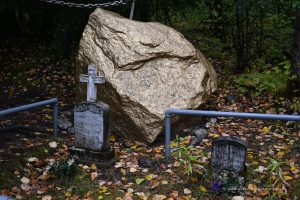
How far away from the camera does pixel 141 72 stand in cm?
636

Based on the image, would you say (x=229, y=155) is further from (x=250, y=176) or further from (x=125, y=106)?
(x=125, y=106)

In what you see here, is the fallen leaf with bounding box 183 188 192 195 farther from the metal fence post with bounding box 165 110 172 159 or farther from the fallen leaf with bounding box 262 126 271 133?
the fallen leaf with bounding box 262 126 271 133

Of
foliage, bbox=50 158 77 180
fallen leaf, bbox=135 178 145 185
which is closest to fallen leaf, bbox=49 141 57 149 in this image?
foliage, bbox=50 158 77 180

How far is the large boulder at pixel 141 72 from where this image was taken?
607 centimetres

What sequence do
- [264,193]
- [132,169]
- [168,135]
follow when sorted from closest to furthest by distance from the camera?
1. [264,193]
2. [132,169]
3. [168,135]

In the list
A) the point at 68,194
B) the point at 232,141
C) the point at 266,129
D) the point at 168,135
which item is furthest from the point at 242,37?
the point at 68,194

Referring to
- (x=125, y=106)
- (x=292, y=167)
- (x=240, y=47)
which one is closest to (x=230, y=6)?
(x=240, y=47)

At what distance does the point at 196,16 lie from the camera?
13.9 meters

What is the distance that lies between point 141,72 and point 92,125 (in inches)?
53.1

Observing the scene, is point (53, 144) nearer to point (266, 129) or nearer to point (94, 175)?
point (94, 175)

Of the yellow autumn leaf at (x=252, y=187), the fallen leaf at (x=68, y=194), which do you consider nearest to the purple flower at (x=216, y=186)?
the yellow autumn leaf at (x=252, y=187)

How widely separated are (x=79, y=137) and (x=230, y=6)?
592cm

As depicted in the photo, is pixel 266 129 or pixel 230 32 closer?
pixel 266 129

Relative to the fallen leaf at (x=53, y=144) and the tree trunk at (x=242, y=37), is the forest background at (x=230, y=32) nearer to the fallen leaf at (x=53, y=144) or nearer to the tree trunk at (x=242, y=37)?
the tree trunk at (x=242, y=37)
